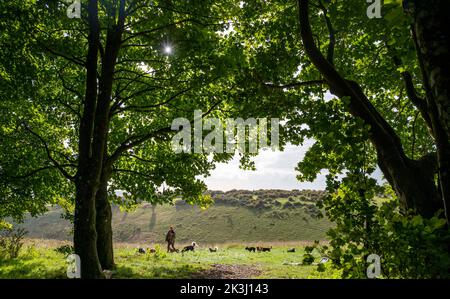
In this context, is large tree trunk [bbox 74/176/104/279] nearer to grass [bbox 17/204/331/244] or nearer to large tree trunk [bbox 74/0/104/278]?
large tree trunk [bbox 74/0/104/278]

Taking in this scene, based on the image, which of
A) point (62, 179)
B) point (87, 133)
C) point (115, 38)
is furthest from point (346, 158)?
point (62, 179)

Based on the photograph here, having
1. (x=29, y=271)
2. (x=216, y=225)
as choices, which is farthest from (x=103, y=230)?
(x=216, y=225)

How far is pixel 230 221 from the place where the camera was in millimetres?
82188

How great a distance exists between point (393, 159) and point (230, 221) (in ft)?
251

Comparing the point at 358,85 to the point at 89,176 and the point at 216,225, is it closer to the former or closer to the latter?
the point at 89,176

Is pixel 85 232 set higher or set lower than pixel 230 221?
higher

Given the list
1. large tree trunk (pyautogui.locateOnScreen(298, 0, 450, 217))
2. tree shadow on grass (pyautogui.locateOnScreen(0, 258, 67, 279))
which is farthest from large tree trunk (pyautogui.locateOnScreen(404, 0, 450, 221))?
tree shadow on grass (pyautogui.locateOnScreen(0, 258, 67, 279))

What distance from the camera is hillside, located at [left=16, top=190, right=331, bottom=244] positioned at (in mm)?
73875

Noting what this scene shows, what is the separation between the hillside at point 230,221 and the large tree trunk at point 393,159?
60939 millimetres

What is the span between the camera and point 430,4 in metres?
3.74

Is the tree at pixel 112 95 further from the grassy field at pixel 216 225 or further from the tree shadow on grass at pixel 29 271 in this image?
the grassy field at pixel 216 225

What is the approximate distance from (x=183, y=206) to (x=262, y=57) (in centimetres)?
9207

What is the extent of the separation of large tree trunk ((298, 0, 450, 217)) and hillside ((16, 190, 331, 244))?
200 ft
